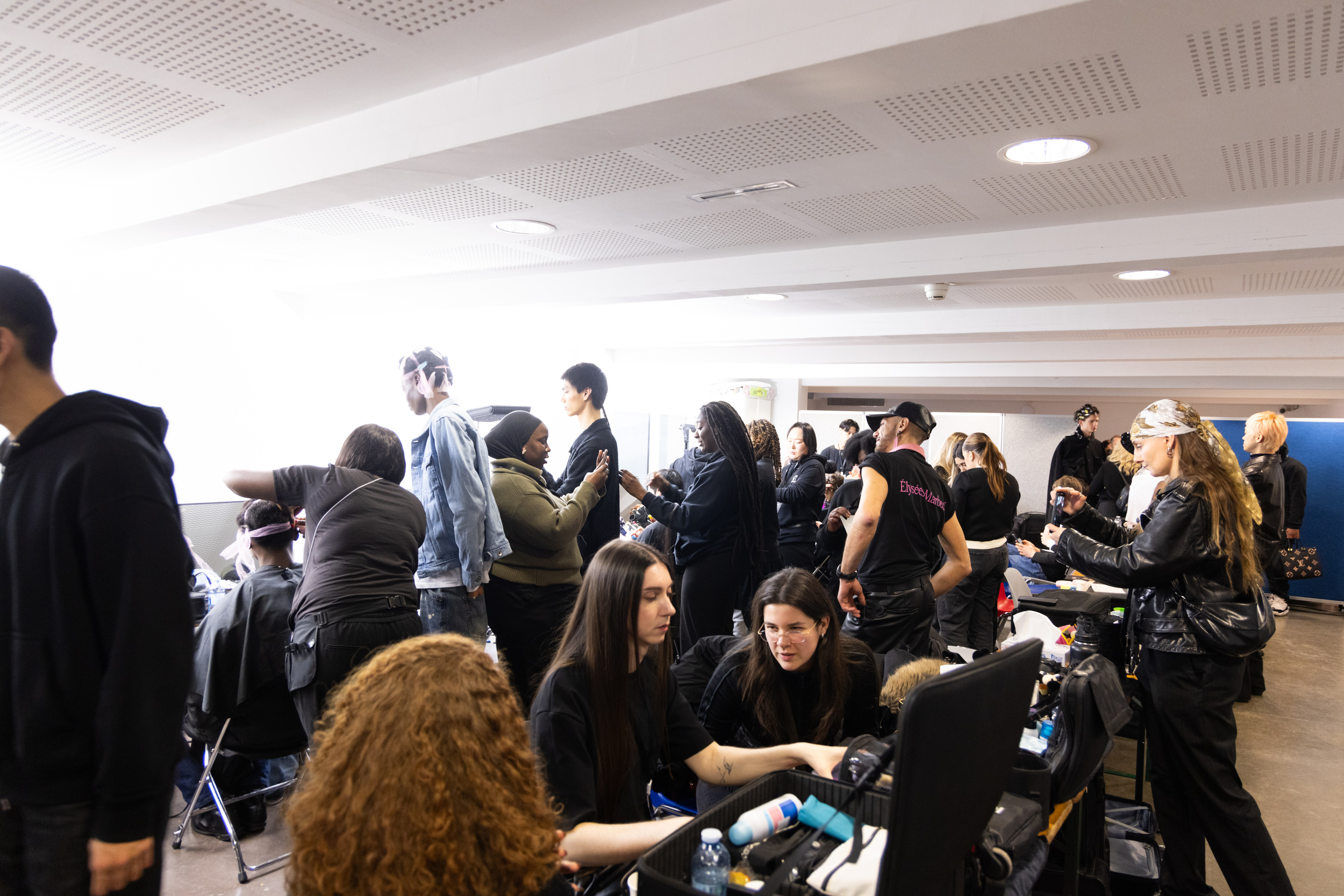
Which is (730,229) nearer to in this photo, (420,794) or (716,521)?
(716,521)

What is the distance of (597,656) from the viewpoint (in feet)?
5.24

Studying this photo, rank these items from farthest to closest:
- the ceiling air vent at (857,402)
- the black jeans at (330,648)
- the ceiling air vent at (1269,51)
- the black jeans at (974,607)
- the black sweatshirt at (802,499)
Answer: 1. the ceiling air vent at (857,402)
2. the black sweatshirt at (802,499)
3. the black jeans at (974,607)
4. the black jeans at (330,648)
5. the ceiling air vent at (1269,51)

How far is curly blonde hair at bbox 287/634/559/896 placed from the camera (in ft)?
2.69

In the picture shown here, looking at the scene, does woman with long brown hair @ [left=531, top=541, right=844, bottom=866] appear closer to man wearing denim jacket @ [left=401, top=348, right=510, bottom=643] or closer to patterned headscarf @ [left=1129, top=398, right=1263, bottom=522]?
man wearing denim jacket @ [left=401, top=348, right=510, bottom=643]

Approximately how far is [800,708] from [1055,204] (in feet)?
8.49

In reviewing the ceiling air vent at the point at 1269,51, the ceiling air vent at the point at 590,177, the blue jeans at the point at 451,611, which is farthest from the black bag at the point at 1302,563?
the blue jeans at the point at 451,611

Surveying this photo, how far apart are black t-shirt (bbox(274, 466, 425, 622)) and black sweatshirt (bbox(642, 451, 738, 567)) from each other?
1.18 metres

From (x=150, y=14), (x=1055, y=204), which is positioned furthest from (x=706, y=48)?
(x=1055, y=204)

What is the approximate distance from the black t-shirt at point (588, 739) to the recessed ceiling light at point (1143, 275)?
371cm

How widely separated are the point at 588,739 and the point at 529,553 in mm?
1571

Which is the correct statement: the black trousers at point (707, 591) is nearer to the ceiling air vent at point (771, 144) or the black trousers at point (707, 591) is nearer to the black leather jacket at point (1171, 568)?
the black leather jacket at point (1171, 568)

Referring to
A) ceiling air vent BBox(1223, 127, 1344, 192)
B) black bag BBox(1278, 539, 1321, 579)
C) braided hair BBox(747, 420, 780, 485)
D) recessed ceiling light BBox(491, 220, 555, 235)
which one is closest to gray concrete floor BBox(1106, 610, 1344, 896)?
black bag BBox(1278, 539, 1321, 579)

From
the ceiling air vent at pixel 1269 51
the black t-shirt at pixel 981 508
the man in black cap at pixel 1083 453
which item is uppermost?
the ceiling air vent at pixel 1269 51

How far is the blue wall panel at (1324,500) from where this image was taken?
308 inches
